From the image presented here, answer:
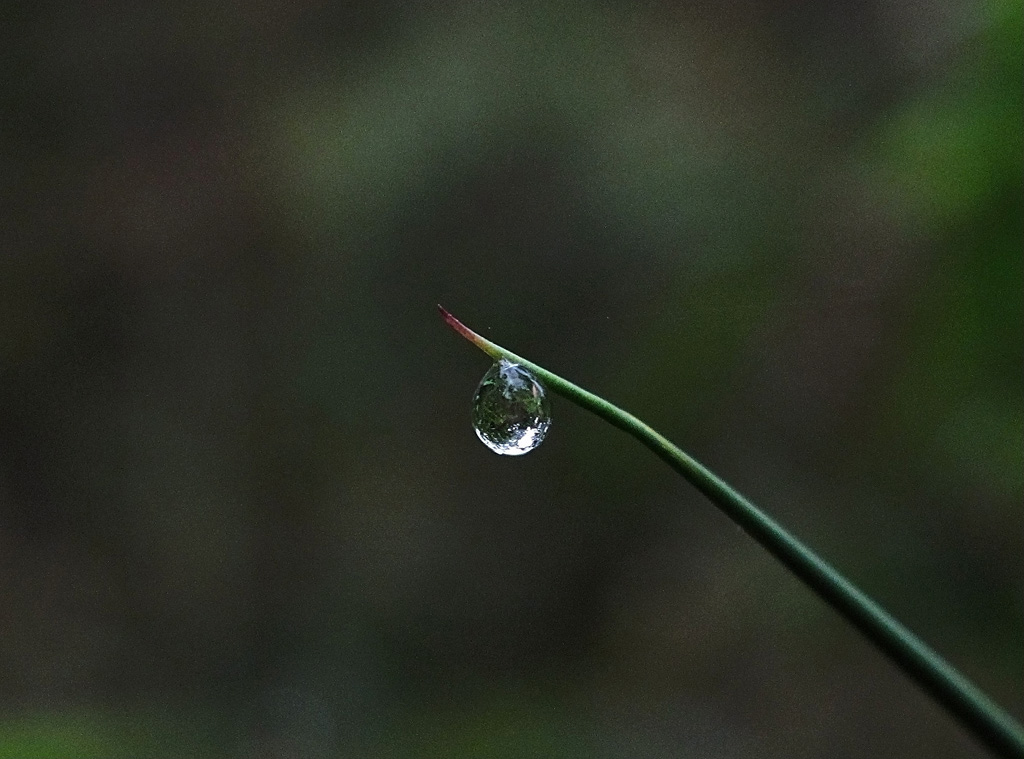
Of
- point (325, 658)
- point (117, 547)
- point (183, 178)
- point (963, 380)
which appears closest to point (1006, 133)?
point (963, 380)

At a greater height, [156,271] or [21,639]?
[156,271]

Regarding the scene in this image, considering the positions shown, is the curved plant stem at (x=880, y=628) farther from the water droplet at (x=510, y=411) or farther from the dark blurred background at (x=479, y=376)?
the dark blurred background at (x=479, y=376)

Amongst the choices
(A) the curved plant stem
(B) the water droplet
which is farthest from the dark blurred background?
(A) the curved plant stem

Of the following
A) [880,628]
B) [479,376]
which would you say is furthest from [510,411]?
[479,376]

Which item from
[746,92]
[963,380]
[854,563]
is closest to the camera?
[963,380]

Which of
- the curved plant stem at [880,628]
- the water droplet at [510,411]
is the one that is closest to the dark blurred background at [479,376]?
the water droplet at [510,411]

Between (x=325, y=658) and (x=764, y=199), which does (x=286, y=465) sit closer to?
(x=325, y=658)

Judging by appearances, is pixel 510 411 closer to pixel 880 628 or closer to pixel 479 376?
pixel 880 628

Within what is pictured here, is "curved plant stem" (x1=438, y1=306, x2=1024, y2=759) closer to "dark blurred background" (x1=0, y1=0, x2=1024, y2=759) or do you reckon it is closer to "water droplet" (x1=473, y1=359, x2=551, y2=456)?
"water droplet" (x1=473, y1=359, x2=551, y2=456)
